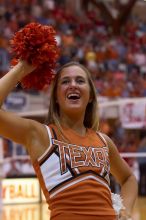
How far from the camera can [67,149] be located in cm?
209

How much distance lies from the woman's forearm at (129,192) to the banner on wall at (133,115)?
703 centimetres

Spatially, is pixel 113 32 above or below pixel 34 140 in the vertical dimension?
above

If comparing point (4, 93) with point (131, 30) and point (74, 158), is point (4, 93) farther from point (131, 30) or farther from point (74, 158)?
point (131, 30)

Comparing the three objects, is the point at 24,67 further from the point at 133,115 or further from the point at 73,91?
the point at 133,115

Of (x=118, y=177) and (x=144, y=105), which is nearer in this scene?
(x=118, y=177)

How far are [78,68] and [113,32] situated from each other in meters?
18.4

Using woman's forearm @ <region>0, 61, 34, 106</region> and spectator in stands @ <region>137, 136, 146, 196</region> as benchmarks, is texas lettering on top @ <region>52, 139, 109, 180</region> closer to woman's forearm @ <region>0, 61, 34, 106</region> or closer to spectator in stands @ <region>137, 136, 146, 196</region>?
woman's forearm @ <region>0, 61, 34, 106</region>

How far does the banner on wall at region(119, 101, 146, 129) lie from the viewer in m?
9.49

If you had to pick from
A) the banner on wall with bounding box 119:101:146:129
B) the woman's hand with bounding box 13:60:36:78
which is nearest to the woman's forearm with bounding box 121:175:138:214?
the woman's hand with bounding box 13:60:36:78

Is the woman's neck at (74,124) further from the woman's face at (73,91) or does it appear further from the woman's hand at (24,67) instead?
the woman's hand at (24,67)

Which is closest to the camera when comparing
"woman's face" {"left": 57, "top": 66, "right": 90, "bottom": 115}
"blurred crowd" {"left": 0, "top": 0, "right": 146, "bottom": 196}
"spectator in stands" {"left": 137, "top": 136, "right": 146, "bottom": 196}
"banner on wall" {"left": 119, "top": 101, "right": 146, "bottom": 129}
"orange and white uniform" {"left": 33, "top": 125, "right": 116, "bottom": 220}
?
"orange and white uniform" {"left": 33, "top": 125, "right": 116, "bottom": 220}

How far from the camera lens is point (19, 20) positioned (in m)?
16.0

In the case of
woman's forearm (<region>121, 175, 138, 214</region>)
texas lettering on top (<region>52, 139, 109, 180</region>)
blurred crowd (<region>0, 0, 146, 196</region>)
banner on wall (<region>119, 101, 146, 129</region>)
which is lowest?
woman's forearm (<region>121, 175, 138, 214</region>)

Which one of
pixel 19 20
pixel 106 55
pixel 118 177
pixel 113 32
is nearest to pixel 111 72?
pixel 106 55
